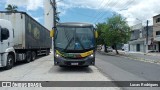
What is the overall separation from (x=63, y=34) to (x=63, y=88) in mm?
6796

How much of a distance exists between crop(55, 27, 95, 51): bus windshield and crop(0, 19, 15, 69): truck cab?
323cm

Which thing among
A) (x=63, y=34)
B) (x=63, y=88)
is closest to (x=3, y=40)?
(x=63, y=34)

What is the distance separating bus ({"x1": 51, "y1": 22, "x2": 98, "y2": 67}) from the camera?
16.4m

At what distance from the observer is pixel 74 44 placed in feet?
54.6

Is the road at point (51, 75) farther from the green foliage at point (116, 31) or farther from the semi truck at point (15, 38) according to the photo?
the green foliage at point (116, 31)

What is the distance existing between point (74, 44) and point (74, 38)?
1.27 ft

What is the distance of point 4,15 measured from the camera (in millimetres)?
20578

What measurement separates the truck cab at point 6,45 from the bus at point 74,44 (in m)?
3.00

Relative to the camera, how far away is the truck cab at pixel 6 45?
658 inches

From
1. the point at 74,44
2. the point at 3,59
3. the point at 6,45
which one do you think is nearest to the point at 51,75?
the point at 74,44

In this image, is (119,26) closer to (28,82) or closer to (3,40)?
(3,40)

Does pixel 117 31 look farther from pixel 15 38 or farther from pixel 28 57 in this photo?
pixel 15 38

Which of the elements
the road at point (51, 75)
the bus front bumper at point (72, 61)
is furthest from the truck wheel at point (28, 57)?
the bus front bumper at point (72, 61)

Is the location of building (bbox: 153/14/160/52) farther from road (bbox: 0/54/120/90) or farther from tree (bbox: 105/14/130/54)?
road (bbox: 0/54/120/90)
